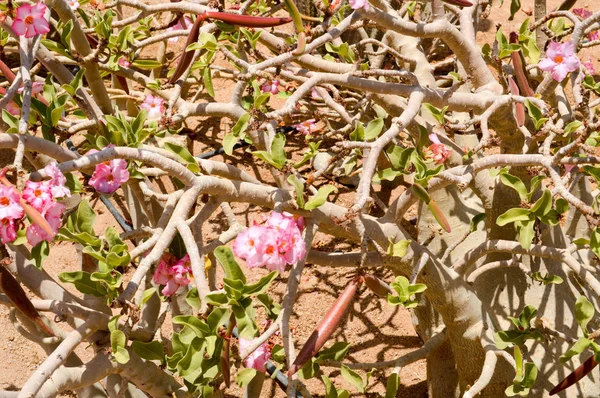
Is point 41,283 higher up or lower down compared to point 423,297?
higher up

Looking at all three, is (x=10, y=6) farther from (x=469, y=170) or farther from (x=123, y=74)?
(x=469, y=170)

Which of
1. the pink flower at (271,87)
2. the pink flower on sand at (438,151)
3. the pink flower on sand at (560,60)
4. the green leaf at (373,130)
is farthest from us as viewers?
the pink flower at (271,87)

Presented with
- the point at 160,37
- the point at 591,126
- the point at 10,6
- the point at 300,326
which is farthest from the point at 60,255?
Result: the point at 591,126

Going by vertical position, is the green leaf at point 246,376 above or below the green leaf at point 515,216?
below

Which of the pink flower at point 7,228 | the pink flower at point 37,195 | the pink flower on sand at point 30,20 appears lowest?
the pink flower at point 7,228

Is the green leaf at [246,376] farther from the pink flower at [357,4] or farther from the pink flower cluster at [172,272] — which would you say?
the pink flower at [357,4]

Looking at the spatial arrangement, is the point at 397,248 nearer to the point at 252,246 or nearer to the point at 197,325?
the point at 252,246

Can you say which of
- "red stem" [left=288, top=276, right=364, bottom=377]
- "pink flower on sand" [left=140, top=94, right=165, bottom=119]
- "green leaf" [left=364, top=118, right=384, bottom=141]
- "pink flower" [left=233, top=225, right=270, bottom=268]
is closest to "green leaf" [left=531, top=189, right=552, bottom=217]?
"green leaf" [left=364, top=118, right=384, bottom=141]

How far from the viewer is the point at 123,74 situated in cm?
224

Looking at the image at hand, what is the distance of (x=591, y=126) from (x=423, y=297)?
0.97 metres

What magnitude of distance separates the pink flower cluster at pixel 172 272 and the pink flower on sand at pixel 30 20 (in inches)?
21.6

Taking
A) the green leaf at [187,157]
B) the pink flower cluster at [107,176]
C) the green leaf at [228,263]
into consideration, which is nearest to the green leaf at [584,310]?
the green leaf at [228,263]

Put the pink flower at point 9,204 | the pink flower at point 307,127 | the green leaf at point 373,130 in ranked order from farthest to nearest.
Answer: the pink flower at point 307,127 < the green leaf at point 373,130 < the pink flower at point 9,204

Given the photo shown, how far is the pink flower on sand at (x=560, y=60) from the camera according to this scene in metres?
1.65
